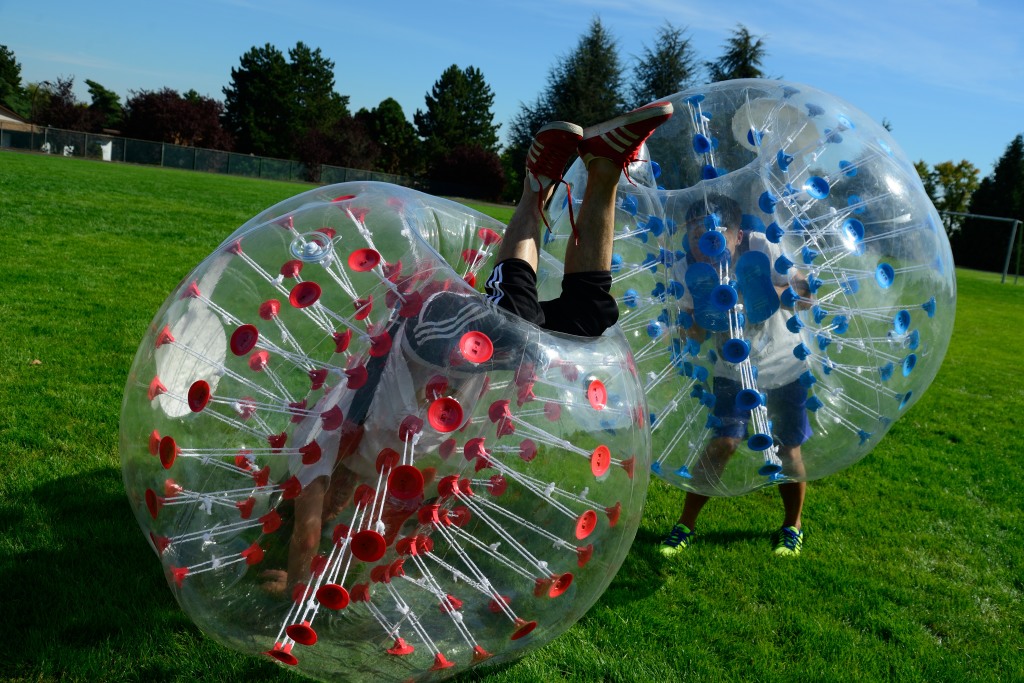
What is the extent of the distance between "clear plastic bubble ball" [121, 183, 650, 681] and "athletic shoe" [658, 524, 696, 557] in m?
1.64

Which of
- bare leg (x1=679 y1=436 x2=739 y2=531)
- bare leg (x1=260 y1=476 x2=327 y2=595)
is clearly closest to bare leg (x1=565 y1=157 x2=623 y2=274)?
bare leg (x1=679 y1=436 x2=739 y2=531)

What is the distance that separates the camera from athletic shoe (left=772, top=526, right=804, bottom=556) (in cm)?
471

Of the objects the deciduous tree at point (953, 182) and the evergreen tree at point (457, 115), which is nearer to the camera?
the deciduous tree at point (953, 182)

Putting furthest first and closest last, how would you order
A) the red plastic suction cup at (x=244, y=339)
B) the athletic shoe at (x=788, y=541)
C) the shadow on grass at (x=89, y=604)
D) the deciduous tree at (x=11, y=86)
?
the deciduous tree at (x=11, y=86) < the athletic shoe at (x=788, y=541) < the shadow on grass at (x=89, y=604) < the red plastic suction cup at (x=244, y=339)

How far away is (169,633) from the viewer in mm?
3234

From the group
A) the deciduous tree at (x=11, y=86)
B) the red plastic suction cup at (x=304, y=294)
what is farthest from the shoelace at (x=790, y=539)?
the deciduous tree at (x=11, y=86)

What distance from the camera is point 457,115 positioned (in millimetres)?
76500

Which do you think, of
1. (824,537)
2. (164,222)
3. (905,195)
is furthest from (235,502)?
(164,222)

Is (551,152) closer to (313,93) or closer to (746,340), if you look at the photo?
(746,340)

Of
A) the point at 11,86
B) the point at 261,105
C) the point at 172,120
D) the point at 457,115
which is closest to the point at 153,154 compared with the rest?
the point at 172,120

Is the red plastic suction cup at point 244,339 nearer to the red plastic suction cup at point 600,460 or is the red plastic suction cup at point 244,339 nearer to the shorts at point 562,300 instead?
the shorts at point 562,300

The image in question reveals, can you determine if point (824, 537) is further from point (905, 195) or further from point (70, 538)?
point (70, 538)

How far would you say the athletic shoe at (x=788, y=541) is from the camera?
4.71m

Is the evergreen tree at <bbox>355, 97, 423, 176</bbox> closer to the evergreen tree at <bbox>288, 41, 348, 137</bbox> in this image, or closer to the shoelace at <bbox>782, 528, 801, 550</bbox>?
the evergreen tree at <bbox>288, 41, 348, 137</bbox>
